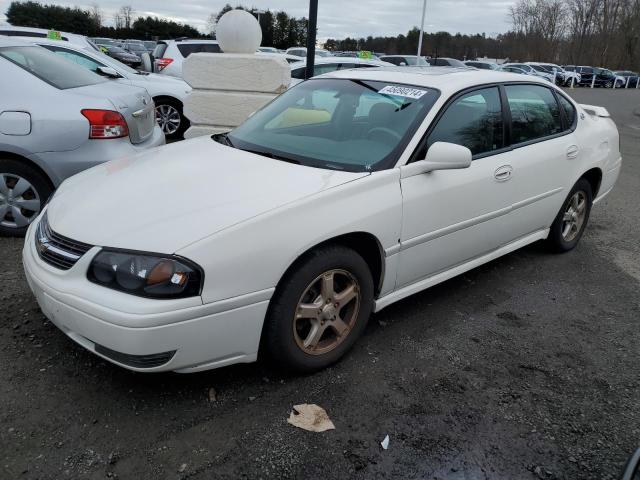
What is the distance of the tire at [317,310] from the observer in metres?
2.56

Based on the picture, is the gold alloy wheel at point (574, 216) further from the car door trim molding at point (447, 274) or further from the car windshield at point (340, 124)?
the car windshield at point (340, 124)

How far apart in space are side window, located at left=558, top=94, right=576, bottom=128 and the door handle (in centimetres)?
119

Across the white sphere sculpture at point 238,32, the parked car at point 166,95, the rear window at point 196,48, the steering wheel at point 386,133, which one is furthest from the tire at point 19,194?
the rear window at point 196,48

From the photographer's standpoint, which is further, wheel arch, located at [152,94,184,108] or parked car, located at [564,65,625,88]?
parked car, located at [564,65,625,88]

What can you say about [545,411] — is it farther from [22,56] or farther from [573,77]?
[573,77]

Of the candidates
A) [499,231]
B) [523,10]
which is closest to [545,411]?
[499,231]

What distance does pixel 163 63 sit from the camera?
36.8 feet

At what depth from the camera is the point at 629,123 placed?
1747 cm

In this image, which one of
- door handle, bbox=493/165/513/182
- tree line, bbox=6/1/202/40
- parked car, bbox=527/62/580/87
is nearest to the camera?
door handle, bbox=493/165/513/182

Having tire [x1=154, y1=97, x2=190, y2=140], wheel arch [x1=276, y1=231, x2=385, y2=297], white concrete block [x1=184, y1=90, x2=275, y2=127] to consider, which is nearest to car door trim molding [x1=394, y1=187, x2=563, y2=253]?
wheel arch [x1=276, y1=231, x2=385, y2=297]

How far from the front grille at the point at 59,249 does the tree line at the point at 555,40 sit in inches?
2616

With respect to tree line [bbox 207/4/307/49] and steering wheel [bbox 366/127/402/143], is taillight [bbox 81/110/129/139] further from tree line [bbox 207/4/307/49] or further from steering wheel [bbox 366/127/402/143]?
tree line [bbox 207/4/307/49]

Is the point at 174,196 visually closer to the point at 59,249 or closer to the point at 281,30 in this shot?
the point at 59,249

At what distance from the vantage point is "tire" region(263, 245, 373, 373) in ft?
8.40
